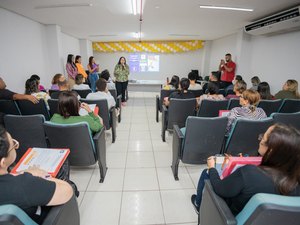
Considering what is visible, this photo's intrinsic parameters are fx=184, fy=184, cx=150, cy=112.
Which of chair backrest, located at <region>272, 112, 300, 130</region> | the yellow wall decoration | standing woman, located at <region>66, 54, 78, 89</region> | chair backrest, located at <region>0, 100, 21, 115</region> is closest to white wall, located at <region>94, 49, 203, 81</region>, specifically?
the yellow wall decoration

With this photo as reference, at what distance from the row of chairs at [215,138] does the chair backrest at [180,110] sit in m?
0.74

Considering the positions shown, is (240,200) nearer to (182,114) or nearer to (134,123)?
(182,114)

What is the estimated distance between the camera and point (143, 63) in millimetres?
9805

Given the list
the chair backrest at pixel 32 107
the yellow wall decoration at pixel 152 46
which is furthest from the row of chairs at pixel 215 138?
the yellow wall decoration at pixel 152 46

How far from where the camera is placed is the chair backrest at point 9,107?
265cm

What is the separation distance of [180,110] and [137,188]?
1345 millimetres

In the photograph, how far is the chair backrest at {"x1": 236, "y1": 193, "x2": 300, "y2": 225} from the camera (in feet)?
2.51

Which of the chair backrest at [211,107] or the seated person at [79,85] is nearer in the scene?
the chair backrest at [211,107]

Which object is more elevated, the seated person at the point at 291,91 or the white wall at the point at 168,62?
the white wall at the point at 168,62

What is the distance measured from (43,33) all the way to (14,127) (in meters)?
4.50

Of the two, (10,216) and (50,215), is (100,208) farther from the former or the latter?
(10,216)

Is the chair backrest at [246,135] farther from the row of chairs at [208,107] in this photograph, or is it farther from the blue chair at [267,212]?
the blue chair at [267,212]

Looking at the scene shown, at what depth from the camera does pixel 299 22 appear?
3.42m

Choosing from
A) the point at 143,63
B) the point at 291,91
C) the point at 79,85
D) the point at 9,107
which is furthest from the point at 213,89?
the point at 143,63
